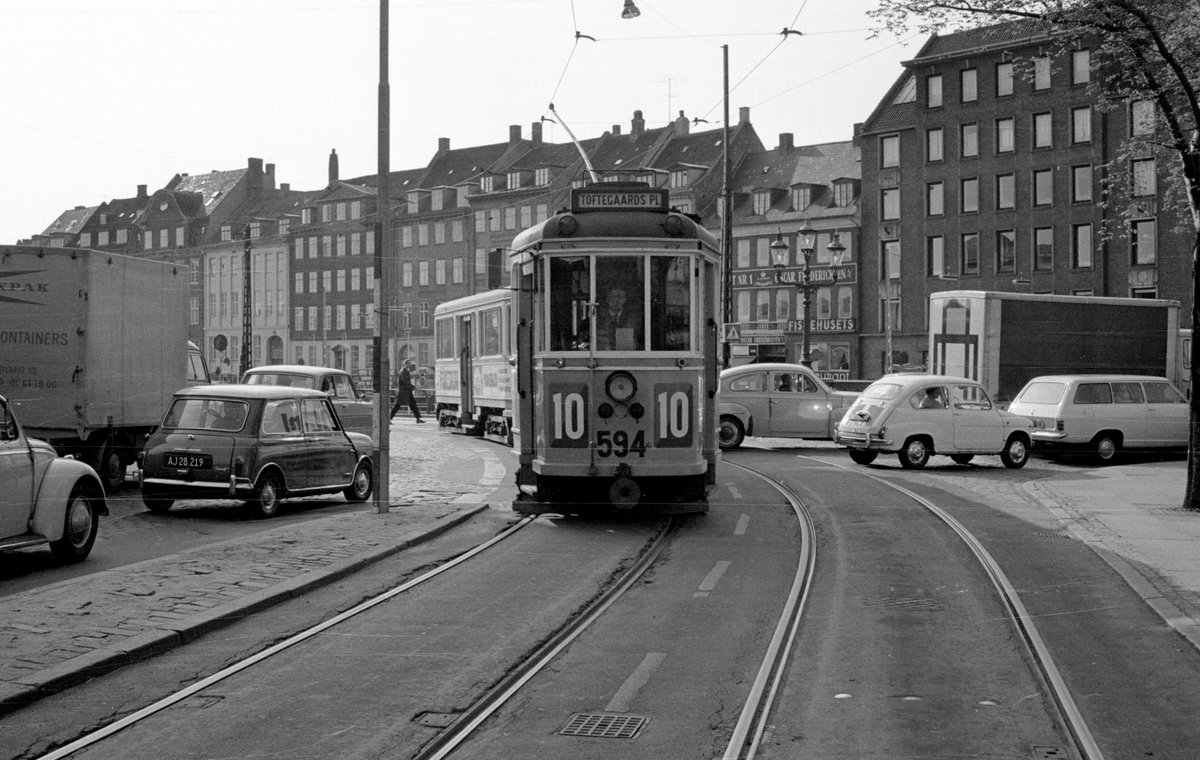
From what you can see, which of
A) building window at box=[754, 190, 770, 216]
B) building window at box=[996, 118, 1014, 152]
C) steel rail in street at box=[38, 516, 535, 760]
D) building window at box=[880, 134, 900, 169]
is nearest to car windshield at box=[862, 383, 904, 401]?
steel rail in street at box=[38, 516, 535, 760]

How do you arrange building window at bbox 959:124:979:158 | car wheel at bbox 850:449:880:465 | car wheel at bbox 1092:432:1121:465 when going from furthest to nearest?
building window at bbox 959:124:979:158 < car wheel at bbox 1092:432:1121:465 < car wheel at bbox 850:449:880:465

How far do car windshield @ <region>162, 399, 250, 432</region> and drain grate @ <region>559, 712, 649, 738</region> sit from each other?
10.6 metres

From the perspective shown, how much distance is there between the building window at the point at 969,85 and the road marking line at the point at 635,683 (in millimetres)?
66085

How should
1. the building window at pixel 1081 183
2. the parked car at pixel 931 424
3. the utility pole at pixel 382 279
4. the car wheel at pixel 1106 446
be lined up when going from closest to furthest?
the utility pole at pixel 382 279 → the parked car at pixel 931 424 → the car wheel at pixel 1106 446 → the building window at pixel 1081 183

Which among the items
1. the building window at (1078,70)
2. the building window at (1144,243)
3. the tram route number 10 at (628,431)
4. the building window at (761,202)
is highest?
the building window at (1078,70)

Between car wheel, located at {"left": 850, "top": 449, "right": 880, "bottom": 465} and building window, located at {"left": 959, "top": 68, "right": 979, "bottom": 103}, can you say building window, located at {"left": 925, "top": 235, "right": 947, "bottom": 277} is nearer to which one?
building window, located at {"left": 959, "top": 68, "right": 979, "bottom": 103}

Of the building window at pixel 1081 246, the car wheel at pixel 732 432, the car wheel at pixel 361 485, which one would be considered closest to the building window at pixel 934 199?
the building window at pixel 1081 246

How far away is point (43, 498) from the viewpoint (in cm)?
1216

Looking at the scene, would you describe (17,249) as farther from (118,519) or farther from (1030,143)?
(1030,143)

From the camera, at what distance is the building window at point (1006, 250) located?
68.8 metres

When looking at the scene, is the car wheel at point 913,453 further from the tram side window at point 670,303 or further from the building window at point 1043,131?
the building window at point 1043,131

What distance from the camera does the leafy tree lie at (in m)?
16.7

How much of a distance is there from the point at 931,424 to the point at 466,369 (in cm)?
1300

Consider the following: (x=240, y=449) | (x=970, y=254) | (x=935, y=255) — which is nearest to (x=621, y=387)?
(x=240, y=449)
